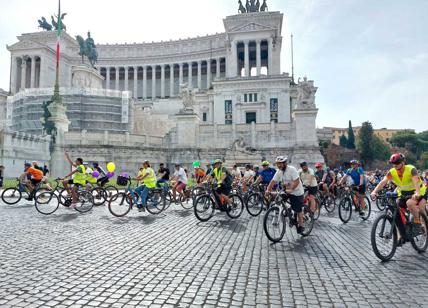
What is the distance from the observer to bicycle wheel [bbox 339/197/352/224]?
10.7m

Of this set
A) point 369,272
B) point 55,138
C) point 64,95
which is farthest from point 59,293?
point 64,95

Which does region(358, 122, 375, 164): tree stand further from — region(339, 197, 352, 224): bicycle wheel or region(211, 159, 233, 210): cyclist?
region(211, 159, 233, 210): cyclist

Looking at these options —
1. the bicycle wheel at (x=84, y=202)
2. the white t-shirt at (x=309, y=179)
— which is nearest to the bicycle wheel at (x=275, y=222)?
the white t-shirt at (x=309, y=179)

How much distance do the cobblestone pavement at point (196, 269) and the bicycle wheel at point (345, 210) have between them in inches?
59.7

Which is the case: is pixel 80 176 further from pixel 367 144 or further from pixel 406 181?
pixel 367 144

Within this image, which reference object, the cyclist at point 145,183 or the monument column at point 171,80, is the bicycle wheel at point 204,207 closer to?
the cyclist at point 145,183

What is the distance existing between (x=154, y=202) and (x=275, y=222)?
5.86 metres

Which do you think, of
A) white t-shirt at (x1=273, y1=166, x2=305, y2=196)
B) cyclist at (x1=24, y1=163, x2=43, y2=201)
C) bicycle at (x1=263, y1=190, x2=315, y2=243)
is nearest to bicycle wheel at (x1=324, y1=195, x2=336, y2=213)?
bicycle at (x1=263, y1=190, x2=315, y2=243)

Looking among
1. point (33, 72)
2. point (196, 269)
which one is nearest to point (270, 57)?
point (33, 72)

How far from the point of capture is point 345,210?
1089 centimetres

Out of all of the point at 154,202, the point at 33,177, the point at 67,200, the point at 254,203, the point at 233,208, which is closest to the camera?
the point at 233,208

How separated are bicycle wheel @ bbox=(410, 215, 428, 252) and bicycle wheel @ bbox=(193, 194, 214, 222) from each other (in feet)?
19.1

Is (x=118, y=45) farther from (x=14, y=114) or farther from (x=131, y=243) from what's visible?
(x=131, y=243)

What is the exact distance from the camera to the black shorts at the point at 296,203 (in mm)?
7668
